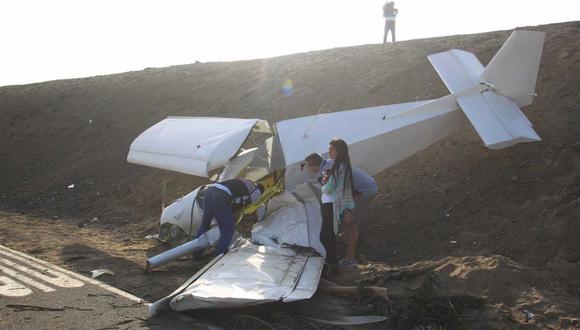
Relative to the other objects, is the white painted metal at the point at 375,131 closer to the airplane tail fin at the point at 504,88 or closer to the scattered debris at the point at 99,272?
the airplane tail fin at the point at 504,88

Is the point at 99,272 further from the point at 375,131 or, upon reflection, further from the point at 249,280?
the point at 375,131

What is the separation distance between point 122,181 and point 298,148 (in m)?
7.74

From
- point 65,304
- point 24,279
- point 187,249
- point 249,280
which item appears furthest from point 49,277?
point 249,280

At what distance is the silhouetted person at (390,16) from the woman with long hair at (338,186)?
1215cm

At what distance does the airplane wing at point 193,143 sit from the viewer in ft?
26.9

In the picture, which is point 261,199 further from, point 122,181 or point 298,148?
point 122,181

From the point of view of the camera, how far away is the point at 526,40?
8.55 m

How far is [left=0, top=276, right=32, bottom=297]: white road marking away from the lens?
596 centimetres

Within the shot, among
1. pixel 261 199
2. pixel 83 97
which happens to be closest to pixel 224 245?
pixel 261 199

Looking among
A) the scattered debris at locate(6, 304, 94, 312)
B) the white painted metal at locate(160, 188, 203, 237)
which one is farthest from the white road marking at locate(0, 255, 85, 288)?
the white painted metal at locate(160, 188, 203, 237)

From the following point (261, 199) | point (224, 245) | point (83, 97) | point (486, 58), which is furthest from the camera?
point (83, 97)

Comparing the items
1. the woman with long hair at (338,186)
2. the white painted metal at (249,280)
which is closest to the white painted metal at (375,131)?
the woman with long hair at (338,186)

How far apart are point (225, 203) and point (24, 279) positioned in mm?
2621

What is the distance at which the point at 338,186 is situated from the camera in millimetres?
6770
